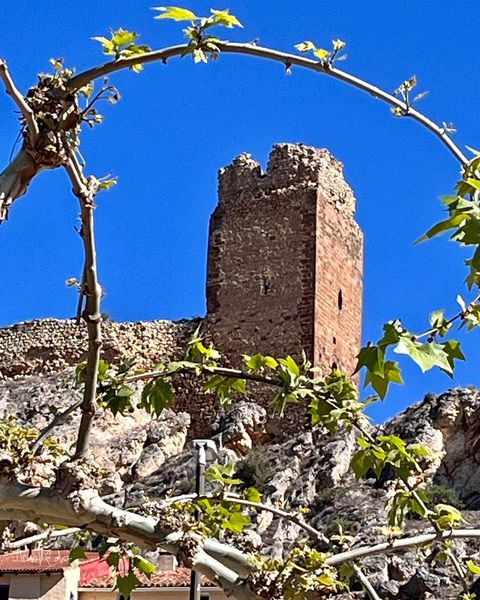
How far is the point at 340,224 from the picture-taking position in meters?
28.5

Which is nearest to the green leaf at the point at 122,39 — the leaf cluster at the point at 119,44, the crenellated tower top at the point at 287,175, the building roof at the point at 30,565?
the leaf cluster at the point at 119,44

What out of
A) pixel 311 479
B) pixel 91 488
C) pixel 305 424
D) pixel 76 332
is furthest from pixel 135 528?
pixel 76 332

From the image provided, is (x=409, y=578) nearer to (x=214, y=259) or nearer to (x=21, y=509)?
(x=214, y=259)

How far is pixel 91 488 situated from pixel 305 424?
21712 millimetres

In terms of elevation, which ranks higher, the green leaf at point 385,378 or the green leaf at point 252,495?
the green leaf at point 252,495

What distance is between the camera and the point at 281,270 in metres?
27.3

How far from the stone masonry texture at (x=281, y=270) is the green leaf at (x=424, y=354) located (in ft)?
74.8

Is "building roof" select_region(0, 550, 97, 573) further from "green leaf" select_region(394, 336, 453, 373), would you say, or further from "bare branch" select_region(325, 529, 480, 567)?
"green leaf" select_region(394, 336, 453, 373)

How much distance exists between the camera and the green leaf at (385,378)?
3244 millimetres

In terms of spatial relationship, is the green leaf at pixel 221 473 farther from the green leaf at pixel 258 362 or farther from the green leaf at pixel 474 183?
→ the green leaf at pixel 474 183

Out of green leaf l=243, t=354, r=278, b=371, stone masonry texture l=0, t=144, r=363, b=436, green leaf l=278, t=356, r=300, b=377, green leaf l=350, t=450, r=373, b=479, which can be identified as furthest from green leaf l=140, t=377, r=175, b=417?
stone masonry texture l=0, t=144, r=363, b=436

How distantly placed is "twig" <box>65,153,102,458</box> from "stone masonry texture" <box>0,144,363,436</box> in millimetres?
21821

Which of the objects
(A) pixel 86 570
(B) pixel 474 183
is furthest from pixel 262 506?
(A) pixel 86 570

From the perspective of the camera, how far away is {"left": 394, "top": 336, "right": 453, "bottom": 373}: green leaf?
3049 mm
